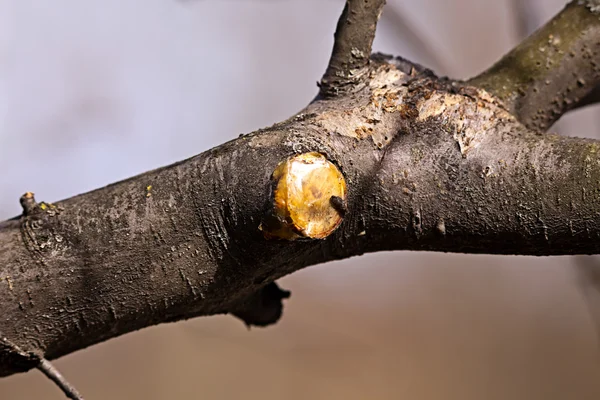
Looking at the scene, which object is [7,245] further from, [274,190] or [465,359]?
[465,359]

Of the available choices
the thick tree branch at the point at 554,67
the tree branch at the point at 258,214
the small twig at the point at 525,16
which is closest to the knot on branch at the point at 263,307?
the tree branch at the point at 258,214

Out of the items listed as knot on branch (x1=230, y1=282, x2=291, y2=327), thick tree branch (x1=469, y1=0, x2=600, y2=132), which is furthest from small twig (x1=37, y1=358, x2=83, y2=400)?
thick tree branch (x1=469, y1=0, x2=600, y2=132)

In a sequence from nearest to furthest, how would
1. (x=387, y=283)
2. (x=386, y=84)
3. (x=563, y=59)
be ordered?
(x=386, y=84)
(x=563, y=59)
(x=387, y=283)

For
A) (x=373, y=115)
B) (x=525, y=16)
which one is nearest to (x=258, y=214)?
(x=373, y=115)

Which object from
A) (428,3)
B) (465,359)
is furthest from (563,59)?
(428,3)

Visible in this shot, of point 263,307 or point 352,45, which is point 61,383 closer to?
point 263,307

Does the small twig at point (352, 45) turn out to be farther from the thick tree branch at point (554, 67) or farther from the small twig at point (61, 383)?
the small twig at point (61, 383)

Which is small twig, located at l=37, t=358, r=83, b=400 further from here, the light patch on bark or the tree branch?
the light patch on bark
